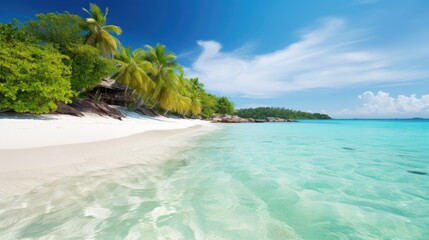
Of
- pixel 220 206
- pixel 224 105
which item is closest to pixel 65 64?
pixel 220 206

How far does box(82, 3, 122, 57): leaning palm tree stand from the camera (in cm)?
1892

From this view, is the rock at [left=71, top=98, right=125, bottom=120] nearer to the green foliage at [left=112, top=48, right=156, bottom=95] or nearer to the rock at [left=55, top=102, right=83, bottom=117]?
the rock at [left=55, top=102, right=83, bottom=117]

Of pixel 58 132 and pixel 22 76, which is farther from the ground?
pixel 22 76

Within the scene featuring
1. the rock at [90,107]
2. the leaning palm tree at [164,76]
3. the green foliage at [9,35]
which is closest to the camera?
the green foliage at [9,35]

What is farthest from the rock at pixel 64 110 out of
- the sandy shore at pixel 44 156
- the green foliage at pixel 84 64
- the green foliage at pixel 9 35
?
the sandy shore at pixel 44 156

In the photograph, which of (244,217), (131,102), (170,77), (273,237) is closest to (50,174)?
(244,217)

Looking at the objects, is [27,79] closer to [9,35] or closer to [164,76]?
[9,35]

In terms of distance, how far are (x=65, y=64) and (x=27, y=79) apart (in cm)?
471

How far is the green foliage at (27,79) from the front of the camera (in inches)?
336

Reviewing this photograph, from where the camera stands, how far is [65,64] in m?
13.1

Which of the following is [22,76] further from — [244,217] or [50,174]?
[244,217]

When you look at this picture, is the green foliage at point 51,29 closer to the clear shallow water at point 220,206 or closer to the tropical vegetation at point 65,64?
the tropical vegetation at point 65,64

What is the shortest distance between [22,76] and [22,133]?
3096 millimetres

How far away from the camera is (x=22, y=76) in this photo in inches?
341
